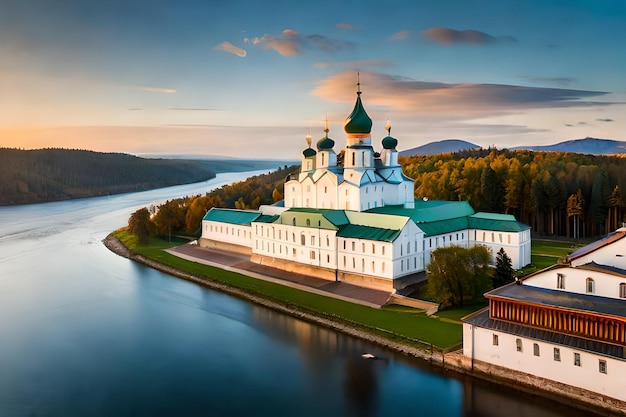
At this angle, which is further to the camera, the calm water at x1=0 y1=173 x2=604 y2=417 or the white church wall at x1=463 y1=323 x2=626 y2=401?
the calm water at x1=0 y1=173 x2=604 y2=417

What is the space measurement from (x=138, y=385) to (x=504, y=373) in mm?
10797

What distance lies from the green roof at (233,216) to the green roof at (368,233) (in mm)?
A: 8245

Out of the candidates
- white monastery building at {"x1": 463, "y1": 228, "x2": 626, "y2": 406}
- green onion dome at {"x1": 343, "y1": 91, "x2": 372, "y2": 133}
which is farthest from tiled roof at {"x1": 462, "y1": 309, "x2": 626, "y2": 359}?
green onion dome at {"x1": 343, "y1": 91, "x2": 372, "y2": 133}

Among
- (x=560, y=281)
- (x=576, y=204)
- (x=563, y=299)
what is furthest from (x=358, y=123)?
(x=563, y=299)

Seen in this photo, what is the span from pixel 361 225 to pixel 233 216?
11.8m

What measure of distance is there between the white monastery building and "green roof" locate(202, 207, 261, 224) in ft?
66.9

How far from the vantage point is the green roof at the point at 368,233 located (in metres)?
25.3

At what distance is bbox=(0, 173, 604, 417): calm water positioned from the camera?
15.0 meters

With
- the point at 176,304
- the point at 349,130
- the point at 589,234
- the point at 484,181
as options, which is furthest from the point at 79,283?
the point at 589,234

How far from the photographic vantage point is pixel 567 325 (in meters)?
14.7

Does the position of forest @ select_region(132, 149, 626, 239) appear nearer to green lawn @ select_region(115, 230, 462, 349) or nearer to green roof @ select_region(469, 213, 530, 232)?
green roof @ select_region(469, 213, 530, 232)

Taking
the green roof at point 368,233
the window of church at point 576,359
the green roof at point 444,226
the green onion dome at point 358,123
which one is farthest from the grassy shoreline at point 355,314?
the green onion dome at point 358,123

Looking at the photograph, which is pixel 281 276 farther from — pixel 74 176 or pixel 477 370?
pixel 74 176

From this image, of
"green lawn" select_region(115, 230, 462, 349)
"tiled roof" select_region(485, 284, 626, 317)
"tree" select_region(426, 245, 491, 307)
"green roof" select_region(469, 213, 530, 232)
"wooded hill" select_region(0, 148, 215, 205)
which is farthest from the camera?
"wooded hill" select_region(0, 148, 215, 205)
